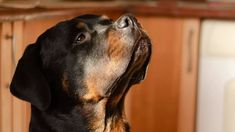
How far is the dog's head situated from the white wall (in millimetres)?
909

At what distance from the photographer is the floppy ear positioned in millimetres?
1460

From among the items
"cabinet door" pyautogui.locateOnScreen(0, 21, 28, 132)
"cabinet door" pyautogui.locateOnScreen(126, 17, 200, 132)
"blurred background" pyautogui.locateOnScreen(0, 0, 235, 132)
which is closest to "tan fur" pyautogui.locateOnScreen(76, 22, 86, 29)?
"cabinet door" pyautogui.locateOnScreen(0, 21, 28, 132)

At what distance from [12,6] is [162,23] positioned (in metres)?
0.87

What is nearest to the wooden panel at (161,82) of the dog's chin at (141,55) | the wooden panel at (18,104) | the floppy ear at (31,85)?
the wooden panel at (18,104)

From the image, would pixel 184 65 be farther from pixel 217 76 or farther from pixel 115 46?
pixel 115 46

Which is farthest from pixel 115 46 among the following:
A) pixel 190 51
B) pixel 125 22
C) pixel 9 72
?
pixel 190 51

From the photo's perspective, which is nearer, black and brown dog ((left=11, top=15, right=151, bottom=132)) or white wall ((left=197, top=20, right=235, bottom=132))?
black and brown dog ((left=11, top=15, right=151, bottom=132))

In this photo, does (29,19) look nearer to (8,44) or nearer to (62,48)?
(8,44)

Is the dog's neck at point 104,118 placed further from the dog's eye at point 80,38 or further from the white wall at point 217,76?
the white wall at point 217,76

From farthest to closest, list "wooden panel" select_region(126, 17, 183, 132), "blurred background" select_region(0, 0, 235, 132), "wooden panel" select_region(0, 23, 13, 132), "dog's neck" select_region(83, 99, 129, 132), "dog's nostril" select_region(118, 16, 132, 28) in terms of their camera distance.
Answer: "wooden panel" select_region(126, 17, 183, 132) → "blurred background" select_region(0, 0, 235, 132) → "wooden panel" select_region(0, 23, 13, 132) → "dog's neck" select_region(83, 99, 129, 132) → "dog's nostril" select_region(118, 16, 132, 28)

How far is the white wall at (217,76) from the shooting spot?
2311mm

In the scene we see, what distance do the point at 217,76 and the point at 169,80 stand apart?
9.0 inches

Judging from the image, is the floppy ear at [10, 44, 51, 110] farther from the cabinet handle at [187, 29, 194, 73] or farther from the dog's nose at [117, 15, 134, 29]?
the cabinet handle at [187, 29, 194, 73]

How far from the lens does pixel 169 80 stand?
2.45m
